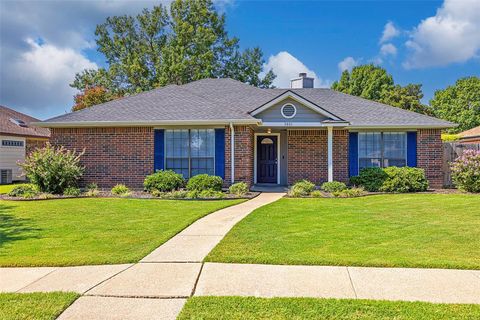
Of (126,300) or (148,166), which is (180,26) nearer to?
(148,166)

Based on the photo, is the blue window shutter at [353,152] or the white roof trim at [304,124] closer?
the white roof trim at [304,124]

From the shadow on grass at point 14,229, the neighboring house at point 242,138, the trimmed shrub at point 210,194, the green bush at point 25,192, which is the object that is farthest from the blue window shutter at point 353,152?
the green bush at point 25,192

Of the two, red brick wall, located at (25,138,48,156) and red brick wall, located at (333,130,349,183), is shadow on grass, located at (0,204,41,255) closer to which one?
red brick wall, located at (333,130,349,183)

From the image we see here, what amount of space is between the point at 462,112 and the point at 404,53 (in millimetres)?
24931

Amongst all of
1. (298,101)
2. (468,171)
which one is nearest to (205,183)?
(298,101)

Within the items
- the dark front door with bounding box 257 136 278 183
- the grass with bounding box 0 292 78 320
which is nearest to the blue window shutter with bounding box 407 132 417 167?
the dark front door with bounding box 257 136 278 183

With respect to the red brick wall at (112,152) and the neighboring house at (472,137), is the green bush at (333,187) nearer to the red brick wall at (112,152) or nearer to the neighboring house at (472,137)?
the red brick wall at (112,152)

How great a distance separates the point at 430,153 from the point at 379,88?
92.6 ft

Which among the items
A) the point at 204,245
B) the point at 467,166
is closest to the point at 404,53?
the point at 467,166

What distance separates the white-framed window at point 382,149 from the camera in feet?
48.9

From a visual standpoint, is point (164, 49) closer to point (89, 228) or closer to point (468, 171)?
point (468, 171)

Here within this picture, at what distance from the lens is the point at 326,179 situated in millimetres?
15133

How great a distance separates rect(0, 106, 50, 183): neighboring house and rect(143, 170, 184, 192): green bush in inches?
381

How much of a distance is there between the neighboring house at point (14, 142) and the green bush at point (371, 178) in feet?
54.2
